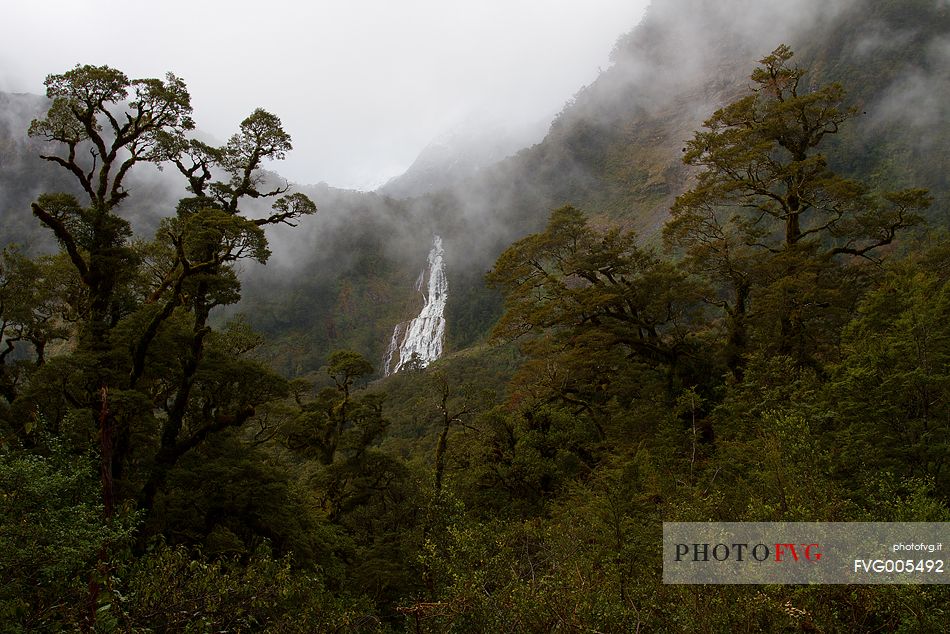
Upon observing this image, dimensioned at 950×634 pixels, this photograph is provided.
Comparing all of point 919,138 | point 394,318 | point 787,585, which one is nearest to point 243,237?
point 787,585

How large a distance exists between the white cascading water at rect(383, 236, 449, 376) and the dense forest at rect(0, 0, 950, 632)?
96.0m

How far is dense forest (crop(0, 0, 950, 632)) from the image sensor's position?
6.90m

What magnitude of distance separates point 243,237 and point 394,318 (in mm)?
152761

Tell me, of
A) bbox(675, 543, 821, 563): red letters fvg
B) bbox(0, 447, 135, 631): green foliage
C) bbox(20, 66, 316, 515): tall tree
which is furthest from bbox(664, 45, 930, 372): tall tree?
bbox(0, 447, 135, 631): green foliage

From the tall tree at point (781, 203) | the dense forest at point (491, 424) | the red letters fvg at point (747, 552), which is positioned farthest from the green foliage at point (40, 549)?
the tall tree at point (781, 203)

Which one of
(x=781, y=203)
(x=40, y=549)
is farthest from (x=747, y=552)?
(x=781, y=203)

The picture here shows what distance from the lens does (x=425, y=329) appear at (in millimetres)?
147625

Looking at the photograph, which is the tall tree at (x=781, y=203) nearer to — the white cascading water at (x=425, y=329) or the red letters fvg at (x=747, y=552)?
the red letters fvg at (x=747, y=552)

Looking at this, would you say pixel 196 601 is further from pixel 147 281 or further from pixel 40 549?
pixel 147 281

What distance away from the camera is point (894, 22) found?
9881cm

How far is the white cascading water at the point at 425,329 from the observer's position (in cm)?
13625

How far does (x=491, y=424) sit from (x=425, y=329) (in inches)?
4931

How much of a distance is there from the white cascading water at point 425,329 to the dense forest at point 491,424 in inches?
3778

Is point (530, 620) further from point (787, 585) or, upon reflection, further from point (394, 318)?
point (394, 318)
